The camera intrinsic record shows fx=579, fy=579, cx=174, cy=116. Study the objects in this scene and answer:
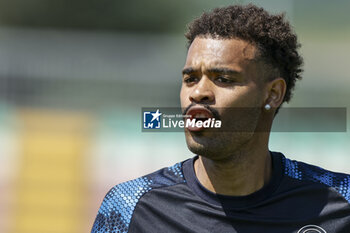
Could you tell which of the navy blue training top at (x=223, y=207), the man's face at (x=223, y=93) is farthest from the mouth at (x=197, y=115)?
the navy blue training top at (x=223, y=207)

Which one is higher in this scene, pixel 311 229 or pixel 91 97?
pixel 91 97

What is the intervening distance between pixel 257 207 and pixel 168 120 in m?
1.62

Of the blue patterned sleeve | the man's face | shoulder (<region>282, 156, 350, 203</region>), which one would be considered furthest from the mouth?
shoulder (<region>282, 156, 350, 203</region>)

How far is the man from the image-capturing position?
2.72m

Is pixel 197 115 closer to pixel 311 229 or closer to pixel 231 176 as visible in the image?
pixel 231 176

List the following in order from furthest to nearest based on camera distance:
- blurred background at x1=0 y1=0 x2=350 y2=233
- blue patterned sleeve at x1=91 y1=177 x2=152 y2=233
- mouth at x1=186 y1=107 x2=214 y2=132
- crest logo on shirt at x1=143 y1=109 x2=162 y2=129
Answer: blurred background at x1=0 y1=0 x2=350 y2=233
crest logo on shirt at x1=143 y1=109 x2=162 y2=129
blue patterned sleeve at x1=91 y1=177 x2=152 y2=233
mouth at x1=186 y1=107 x2=214 y2=132

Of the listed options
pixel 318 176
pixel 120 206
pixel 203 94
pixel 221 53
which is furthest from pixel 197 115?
pixel 318 176

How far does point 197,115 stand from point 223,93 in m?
0.16

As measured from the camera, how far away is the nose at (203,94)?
2.69 m

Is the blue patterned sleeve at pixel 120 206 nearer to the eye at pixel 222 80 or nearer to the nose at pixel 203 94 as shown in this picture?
the nose at pixel 203 94

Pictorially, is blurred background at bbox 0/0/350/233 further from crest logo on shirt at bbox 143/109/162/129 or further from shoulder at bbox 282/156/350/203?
shoulder at bbox 282/156/350/203

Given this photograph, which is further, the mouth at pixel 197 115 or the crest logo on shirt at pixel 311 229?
the crest logo on shirt at pixel 311 229

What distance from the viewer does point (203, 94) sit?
2.69 meters

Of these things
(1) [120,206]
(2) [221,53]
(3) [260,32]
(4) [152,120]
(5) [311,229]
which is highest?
(3) [260,32]
